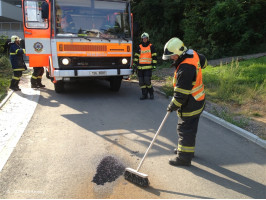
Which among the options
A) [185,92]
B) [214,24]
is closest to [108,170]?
[185,92]

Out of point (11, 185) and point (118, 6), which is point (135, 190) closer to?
point (11, 185)

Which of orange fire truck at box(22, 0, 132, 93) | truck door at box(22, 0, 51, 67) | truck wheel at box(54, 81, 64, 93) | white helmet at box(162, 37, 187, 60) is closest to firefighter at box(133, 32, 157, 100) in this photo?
orange fire truck at box(22, 0, 132, 93)

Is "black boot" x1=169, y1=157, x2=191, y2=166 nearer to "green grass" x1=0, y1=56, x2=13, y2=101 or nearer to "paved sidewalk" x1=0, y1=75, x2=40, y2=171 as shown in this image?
"paved sidewalk" x1=0, y1=75, x2=40, y2=171

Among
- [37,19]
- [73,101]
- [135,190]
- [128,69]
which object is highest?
[37,19]

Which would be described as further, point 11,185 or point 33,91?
point 33,91

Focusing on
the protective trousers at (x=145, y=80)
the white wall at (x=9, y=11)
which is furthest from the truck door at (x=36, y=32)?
the white wall at (x=9, y=11)

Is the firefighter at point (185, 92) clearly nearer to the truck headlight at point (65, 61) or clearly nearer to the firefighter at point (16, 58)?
the truck headlight at point (65, 61)

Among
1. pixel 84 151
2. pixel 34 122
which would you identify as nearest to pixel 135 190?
pixel 84 151

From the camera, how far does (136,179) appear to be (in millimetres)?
3285

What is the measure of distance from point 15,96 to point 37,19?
2.38 metres

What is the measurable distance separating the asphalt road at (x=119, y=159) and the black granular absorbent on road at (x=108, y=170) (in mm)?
27

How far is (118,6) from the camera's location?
7551mm

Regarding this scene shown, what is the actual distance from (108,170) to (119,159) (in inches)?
14.3

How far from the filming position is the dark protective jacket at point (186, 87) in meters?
3.44
